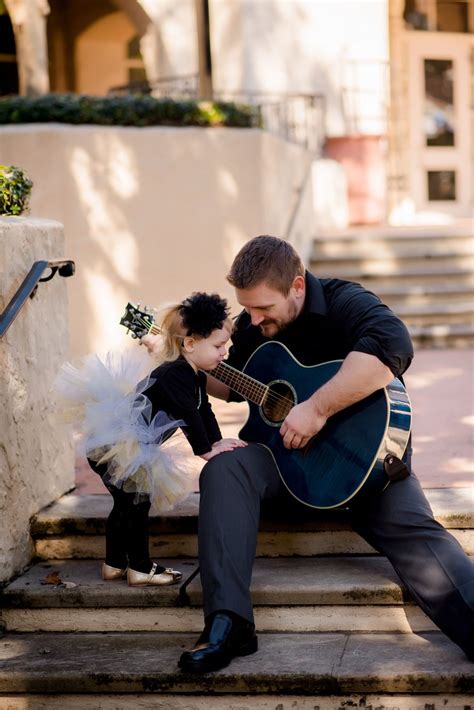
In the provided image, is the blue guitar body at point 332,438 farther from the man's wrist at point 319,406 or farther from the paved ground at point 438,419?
the paved ground at point 438,419

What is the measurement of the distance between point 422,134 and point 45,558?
11.9 m

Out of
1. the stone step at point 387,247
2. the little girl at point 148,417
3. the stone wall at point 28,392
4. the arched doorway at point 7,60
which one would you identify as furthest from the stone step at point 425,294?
the arched doorway at point 7,60

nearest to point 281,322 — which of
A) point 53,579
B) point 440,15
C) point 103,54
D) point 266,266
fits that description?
point 266,266

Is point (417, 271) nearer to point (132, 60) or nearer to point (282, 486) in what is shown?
point (282, 486)

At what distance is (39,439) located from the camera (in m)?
4.70

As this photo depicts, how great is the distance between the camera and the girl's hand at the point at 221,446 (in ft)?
13.2

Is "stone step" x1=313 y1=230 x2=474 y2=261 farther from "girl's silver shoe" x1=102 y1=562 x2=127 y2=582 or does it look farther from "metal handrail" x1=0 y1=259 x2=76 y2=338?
"girl's silver shoe" x1=102 y1=562 x2=127 y2=582

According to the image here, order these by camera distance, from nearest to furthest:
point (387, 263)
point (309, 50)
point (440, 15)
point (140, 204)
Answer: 1. point (140, 204)
2. point (387, 263)
3. point (309, 50)
4. point (440, 15)

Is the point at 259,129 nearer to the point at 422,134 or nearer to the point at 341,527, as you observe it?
the point at 341,527

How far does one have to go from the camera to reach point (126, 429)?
401cm

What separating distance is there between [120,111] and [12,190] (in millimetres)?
4385

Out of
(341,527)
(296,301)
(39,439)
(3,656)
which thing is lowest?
(3,656)

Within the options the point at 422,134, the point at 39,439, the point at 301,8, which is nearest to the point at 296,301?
the point at 39,439

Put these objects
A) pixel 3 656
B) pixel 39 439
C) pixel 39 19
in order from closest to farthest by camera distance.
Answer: pixel 3 656 → pixel 39 439 → pixel 39 19
